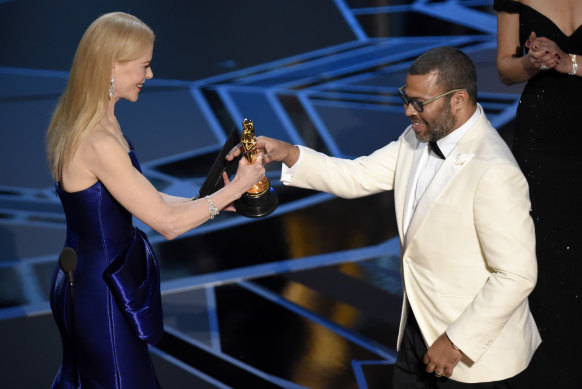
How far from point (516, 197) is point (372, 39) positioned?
22.4 ft

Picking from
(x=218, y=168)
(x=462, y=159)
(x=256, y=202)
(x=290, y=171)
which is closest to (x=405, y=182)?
(x=462, y=159)

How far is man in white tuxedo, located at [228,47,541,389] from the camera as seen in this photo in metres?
2.41

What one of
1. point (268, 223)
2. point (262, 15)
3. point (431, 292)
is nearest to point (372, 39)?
point (262, 15)

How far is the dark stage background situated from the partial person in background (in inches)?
35.6

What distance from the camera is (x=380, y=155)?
3.04 meters

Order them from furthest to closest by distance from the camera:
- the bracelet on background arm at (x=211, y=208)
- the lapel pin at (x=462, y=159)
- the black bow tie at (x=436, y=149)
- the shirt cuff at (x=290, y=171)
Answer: the shirt cuff at (x=290, y=171) < the bracelet on background arm at (x=211, y=208) < the black bow tie at (x=436, y=149) < the lapel pin at (x=462, y=159)

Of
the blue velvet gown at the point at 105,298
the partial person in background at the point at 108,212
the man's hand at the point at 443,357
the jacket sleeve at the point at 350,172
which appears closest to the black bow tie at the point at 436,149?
the jacket sleeve at the point at 350,172

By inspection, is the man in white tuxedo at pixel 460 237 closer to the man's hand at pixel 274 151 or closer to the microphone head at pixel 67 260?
the man's hand at pixel 274 151

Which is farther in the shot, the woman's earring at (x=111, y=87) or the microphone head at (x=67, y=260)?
the woman's earring at (x=111, y=87)

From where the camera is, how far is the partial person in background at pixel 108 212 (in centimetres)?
A: 261

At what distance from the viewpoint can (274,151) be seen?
3082 mm

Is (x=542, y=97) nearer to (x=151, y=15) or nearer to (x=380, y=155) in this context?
(x=380, y=155)

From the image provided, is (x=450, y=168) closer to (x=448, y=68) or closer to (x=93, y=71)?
(x=448, y=68)

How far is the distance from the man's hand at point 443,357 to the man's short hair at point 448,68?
0.87 meters
